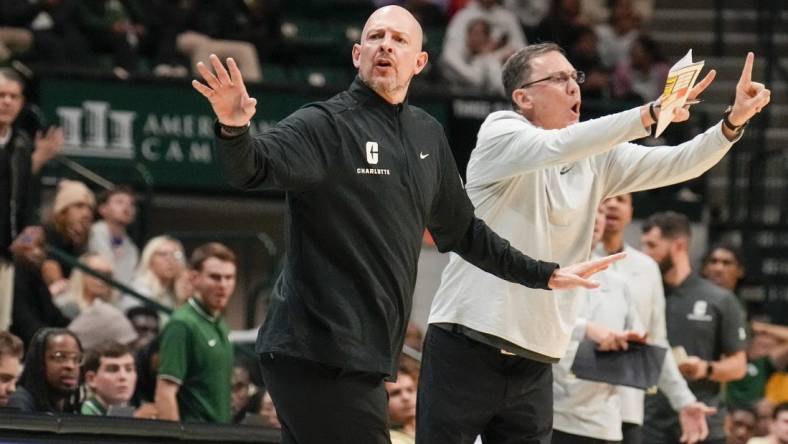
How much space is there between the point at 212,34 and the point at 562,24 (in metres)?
3.20

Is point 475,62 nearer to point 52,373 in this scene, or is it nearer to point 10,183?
point 10,183

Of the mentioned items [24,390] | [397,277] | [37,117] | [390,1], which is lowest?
[24,390]

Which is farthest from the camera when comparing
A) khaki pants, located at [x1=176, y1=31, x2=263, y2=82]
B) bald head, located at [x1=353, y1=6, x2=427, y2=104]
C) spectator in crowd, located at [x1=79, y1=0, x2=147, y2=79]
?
khaki pants, located at [x1=176, y1=31, x2=263, y2=82]

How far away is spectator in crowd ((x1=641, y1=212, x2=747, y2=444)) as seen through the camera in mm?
8562

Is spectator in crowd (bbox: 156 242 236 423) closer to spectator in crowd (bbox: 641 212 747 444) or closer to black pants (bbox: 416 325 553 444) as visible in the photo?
spectator in crowd (bbox: 641 212 747 444)

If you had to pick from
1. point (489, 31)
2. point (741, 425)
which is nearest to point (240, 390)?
point (741, 425)

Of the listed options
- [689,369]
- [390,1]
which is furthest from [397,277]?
[390,1]

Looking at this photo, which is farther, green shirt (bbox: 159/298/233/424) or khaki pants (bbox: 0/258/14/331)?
khaki pants (bbox: 0/258/14/331)

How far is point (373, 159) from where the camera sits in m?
4.75

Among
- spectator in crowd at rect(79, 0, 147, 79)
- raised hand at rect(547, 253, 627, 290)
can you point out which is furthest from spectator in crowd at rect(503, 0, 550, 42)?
raised hand at rect(547, 253, 627, 290)

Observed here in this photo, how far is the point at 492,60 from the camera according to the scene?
13625 millimetres

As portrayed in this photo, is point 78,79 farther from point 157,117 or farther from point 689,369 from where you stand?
point 689,369

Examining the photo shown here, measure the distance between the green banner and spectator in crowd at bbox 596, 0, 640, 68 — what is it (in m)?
3.56

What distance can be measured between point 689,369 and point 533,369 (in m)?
2.93
